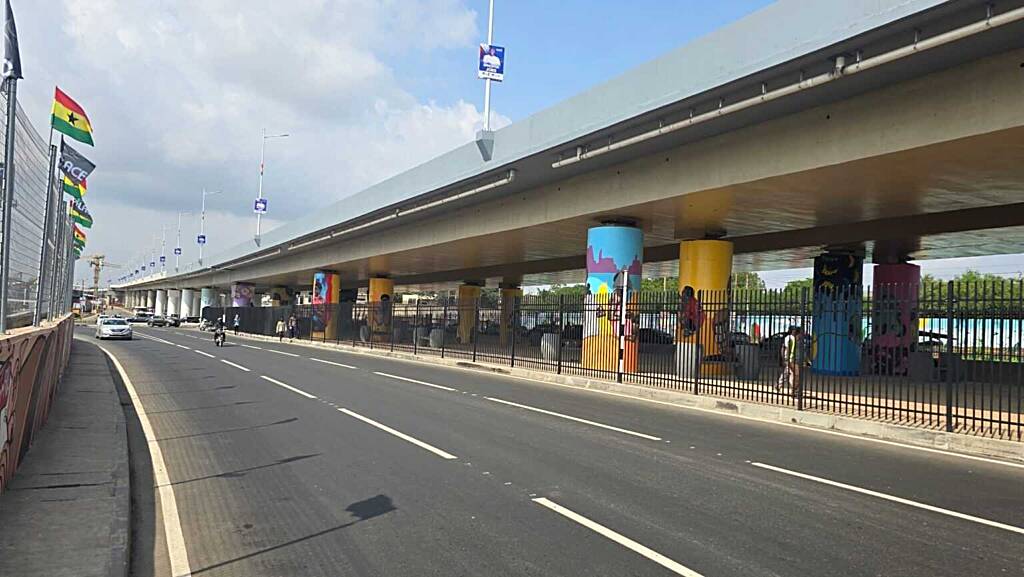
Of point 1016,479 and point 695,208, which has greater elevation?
point 695,208

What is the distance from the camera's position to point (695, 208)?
62.3 feet

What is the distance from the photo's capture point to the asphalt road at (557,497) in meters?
5.34

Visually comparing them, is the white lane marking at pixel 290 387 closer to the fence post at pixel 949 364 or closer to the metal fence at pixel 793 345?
the metal fence at pixel 793 345

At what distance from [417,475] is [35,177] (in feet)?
22.6

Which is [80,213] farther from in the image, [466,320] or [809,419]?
[809,419]

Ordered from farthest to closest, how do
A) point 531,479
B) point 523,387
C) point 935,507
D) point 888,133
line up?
point 523,387 < point 888,133 < point 531,479 < point 935,507

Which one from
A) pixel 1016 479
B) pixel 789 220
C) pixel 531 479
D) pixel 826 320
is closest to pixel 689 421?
pixel 1016 479

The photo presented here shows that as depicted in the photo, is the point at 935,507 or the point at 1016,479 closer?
the point at 935,507

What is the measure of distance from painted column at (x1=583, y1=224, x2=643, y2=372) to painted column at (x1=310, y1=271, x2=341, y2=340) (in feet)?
82.5

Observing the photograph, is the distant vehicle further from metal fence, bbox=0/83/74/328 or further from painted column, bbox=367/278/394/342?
metal fence, bbox=0/83/74/328

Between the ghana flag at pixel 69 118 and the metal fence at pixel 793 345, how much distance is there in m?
13.3

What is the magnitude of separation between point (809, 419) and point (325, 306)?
37593 mm

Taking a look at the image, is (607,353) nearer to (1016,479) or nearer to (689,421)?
(689,421)

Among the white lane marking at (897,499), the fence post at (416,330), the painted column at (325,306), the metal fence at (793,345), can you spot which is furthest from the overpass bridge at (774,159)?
the painted column at (325,306)
